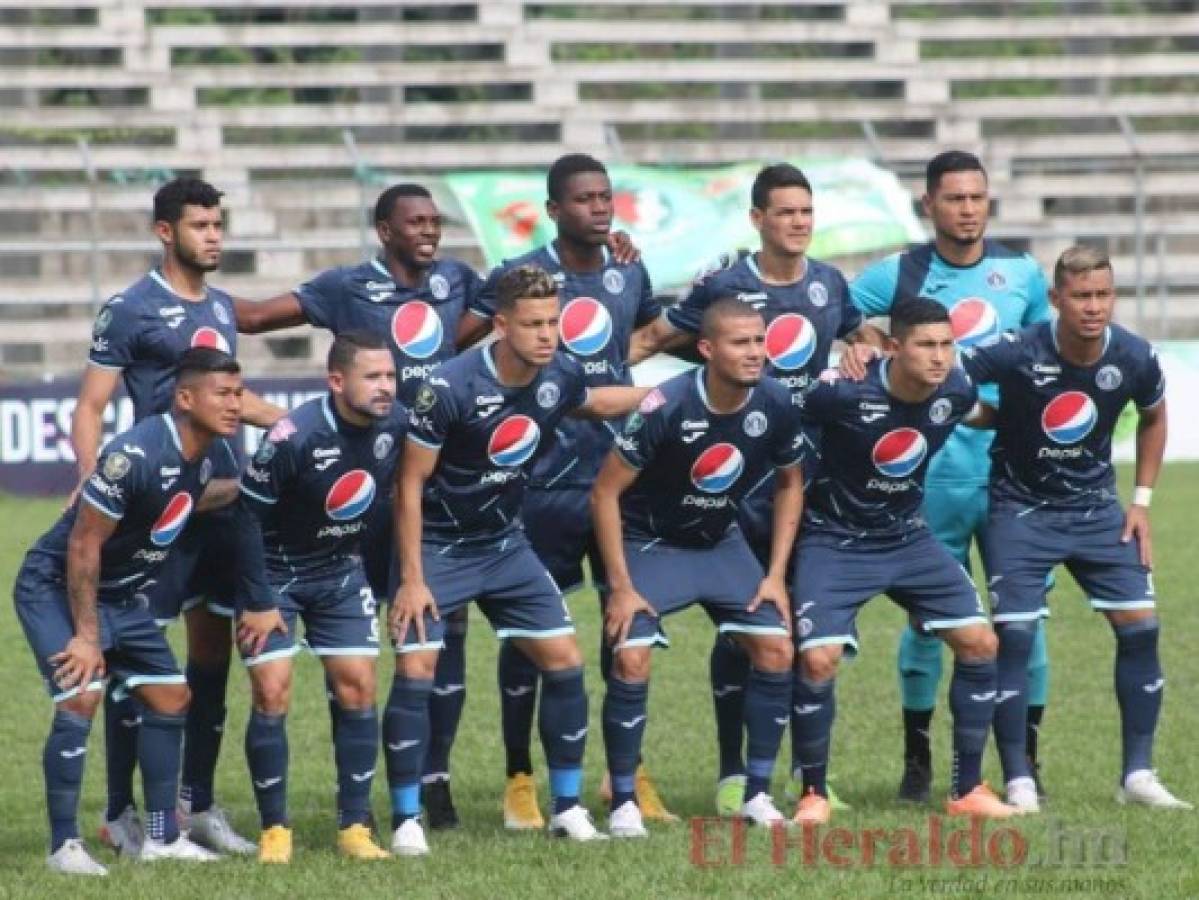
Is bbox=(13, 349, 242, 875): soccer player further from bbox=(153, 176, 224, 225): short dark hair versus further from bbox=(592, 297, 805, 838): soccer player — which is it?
bbox=(592, 297, 805, 838): soccer player

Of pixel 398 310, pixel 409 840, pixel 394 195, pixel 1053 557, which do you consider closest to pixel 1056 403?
pixel 1053 557

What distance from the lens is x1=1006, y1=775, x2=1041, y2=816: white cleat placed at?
843 centimetres

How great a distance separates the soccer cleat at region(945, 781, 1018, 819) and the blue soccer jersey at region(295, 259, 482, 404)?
2412 mm

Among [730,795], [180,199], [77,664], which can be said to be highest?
[180,199]

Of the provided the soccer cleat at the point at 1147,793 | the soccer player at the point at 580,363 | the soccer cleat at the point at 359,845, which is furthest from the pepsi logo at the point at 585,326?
the soccer cleat at the point at 1147,793

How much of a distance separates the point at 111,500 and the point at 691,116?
20269 millimetres

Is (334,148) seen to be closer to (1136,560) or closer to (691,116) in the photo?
(691,116)

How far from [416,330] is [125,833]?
2.05 m

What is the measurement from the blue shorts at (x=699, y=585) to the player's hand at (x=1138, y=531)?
4.40ft

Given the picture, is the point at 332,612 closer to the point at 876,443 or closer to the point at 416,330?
the point at 416,330

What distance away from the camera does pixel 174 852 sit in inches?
311

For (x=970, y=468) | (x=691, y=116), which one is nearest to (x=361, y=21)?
(x=691, y=116)

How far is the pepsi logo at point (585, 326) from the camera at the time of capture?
28.9 feet

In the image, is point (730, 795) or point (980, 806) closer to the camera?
point (980, 806)
